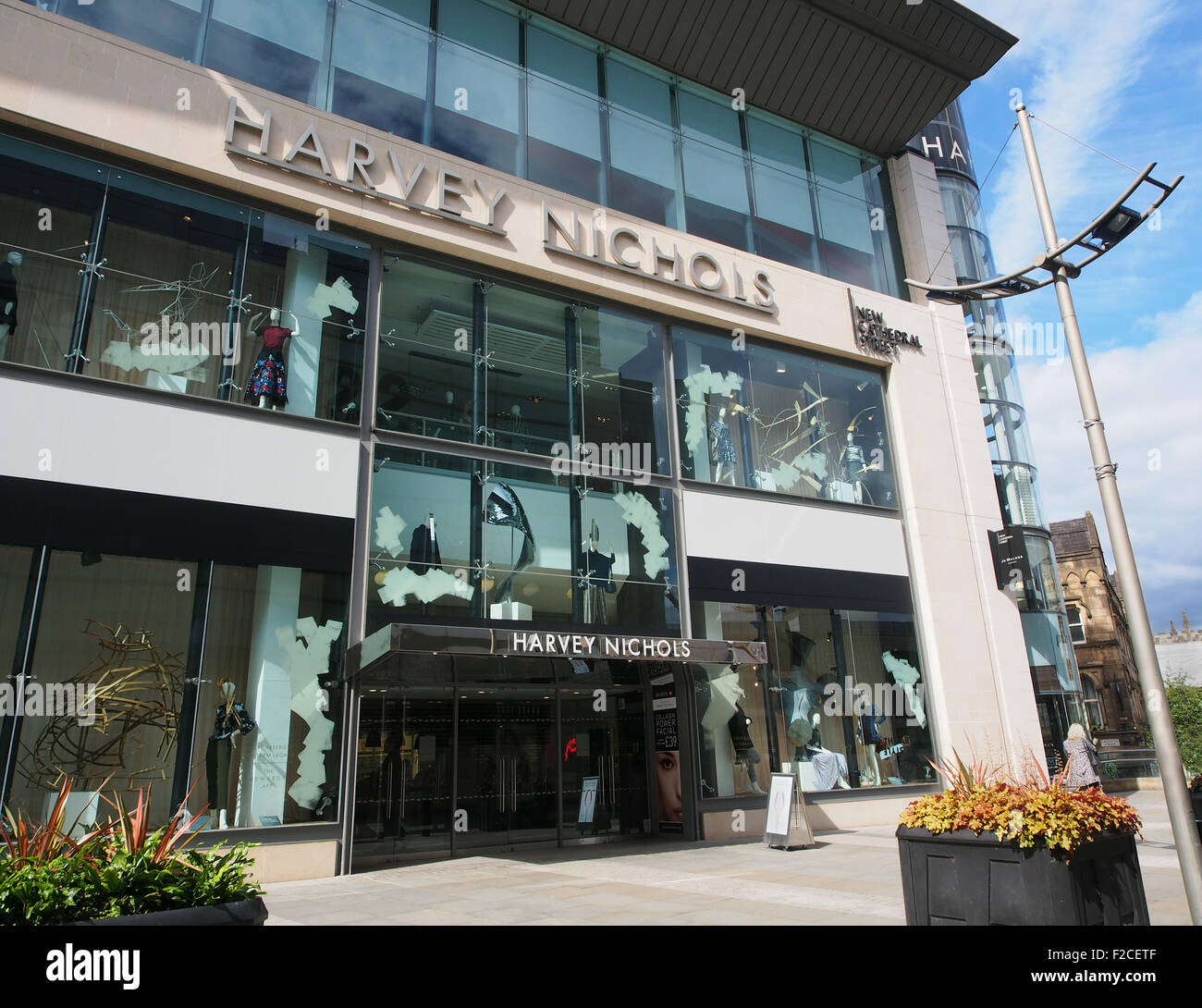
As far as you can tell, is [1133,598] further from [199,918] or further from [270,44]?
[270,44]

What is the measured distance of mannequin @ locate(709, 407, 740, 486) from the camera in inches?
693

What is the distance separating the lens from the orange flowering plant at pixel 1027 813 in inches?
250

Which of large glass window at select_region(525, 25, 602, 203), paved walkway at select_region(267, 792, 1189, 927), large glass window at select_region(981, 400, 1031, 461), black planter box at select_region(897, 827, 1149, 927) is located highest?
large glass window at select_region(525, 25, 602, 203)

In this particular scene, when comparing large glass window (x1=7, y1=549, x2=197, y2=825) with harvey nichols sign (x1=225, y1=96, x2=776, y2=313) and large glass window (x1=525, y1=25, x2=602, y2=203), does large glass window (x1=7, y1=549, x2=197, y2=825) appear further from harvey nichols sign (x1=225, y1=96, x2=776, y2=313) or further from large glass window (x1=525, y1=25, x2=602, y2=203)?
large glass window (x1=525, y1=25, x2=602, y2=203)

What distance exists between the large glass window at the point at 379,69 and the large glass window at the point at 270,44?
37 centimetres

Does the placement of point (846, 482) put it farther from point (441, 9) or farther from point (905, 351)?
point (441, 9)

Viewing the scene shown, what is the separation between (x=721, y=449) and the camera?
58.5 ft

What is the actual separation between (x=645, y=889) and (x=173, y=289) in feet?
35.9

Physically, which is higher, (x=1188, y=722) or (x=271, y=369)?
(x=271, y=369)

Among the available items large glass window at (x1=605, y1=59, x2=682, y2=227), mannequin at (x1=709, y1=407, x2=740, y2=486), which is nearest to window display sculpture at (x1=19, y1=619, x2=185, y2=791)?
mannequin at (x1=709, y1=407, x2=740, y2=486)

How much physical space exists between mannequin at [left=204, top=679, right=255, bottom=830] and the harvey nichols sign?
8.26 m

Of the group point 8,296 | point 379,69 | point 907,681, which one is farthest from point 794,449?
point 8,296

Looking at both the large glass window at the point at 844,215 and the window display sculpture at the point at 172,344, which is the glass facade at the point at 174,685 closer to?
the window display sculpture at the point at 172,344

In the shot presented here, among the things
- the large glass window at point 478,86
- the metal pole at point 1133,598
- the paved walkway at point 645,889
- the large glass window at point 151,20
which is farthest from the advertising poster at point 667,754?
the large glass window at point 151,20
